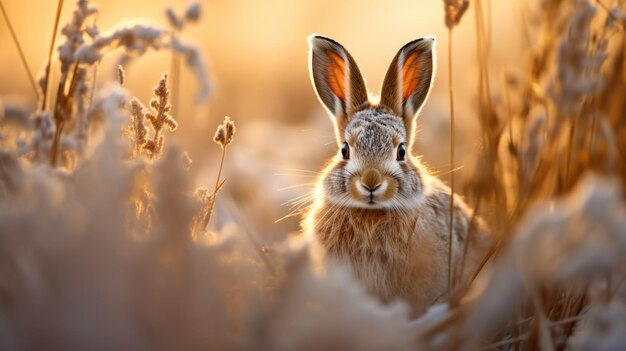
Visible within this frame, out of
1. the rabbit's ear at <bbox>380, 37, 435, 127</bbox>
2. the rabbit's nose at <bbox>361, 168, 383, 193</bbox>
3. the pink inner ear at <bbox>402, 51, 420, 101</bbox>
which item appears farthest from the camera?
the pink inner ear at <bbox>402, 51, 420, 101</bbox>

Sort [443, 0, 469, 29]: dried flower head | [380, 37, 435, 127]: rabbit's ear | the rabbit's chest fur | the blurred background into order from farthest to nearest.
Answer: the blurred background
[380, 37, 435, 127]: rabbit's ear
the rabbit's chest fur
[443, 0, 469, 29]: dried flower head

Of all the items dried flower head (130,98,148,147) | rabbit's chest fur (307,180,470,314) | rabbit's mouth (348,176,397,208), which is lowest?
rabbit's chest fur (307,180,470,314)

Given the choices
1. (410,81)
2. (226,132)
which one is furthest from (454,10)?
(410,81)

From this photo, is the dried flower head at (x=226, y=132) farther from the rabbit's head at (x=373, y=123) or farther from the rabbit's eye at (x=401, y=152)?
the rabbit's eye at (x=401, y=152)

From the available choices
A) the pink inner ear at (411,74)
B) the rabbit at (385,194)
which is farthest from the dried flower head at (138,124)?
the pink inner ear at (411,74)

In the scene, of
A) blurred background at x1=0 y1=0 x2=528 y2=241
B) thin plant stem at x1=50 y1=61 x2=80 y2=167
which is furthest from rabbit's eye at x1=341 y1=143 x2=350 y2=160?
thin plant stem at x1=50 y1=61 x2=80 y2=167

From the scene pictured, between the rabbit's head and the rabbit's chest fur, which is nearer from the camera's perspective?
the rabbit's chest fur

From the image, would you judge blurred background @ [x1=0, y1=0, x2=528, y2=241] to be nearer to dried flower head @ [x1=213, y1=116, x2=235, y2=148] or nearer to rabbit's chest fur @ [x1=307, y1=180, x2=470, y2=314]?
rabbit's chest fur @ [x1=307, y1=180, x2=470, y2=314]

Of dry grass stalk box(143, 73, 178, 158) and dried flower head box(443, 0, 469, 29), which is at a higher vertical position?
dried flower head box(443, 0, 469, 29)

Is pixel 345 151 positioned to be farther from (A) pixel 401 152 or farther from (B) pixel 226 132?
(B) pixel 226 132
